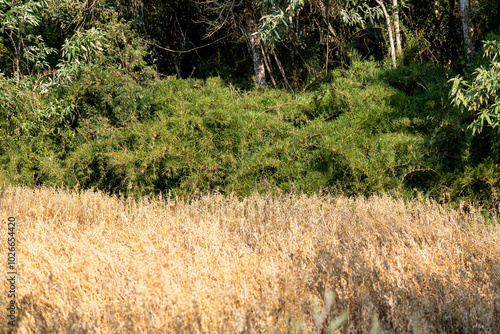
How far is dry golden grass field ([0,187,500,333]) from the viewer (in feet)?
7.33

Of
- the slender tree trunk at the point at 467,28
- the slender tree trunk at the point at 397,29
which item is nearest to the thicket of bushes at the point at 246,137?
the slender tree trunk at the point at 467,28

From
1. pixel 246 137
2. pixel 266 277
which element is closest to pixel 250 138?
pixel 246 137

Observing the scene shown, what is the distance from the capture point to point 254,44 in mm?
8531

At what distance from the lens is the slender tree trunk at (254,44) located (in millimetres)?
8508

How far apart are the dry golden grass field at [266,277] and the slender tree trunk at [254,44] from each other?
511cm

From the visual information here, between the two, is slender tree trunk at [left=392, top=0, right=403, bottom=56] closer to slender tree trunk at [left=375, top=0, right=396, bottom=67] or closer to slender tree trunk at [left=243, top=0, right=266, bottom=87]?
slender tree trunk at [left=375, top=0, right=396, bottom=67]

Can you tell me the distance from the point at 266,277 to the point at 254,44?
22.1 feet

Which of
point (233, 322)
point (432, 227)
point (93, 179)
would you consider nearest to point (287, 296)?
point (233, 322)

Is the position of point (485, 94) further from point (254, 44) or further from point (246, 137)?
point (254, 44)

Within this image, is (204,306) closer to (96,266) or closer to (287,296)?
(287,296)

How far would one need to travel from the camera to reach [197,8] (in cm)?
1062

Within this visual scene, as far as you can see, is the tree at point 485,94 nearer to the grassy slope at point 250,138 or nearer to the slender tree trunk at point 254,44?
the grassy slope at point 250,138

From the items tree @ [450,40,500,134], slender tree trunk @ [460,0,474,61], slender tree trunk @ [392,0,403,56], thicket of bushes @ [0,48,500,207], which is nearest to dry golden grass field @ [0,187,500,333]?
tree @ [450,40,500,134]

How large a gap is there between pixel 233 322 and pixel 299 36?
797 cm
